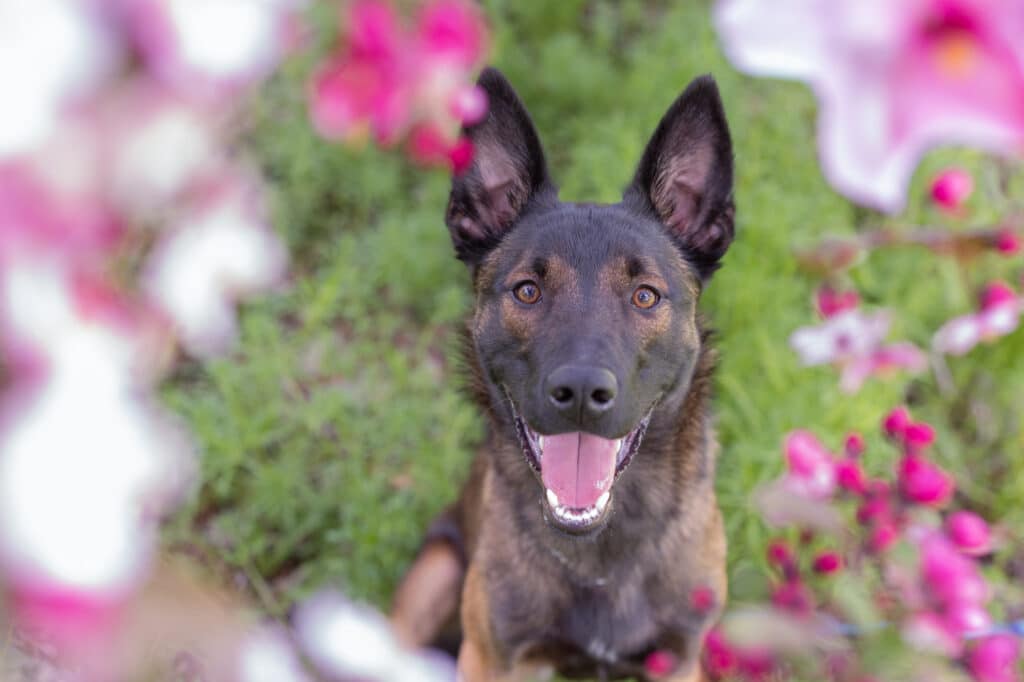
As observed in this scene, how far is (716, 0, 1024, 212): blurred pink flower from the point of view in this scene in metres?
0.51

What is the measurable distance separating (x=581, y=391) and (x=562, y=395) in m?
0.05

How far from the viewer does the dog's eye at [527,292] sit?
2326 millimetres

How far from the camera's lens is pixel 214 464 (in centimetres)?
357

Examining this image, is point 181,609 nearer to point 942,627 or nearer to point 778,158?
point 942,627

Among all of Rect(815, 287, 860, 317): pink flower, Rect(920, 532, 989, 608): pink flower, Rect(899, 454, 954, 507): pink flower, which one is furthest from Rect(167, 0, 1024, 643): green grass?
Rect(920, 532, 989, 608): pink flower

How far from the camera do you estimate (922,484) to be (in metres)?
1.46

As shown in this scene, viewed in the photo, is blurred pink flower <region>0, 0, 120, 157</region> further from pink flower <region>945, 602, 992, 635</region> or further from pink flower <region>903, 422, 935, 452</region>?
pink flower <region>903, 422, 935, 452</region>

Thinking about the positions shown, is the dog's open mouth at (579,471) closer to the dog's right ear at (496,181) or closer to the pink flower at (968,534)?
the dog's right ear at (496,181)

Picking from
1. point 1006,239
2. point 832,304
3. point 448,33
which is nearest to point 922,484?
point 1006,239

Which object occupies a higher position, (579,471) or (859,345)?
(859,345)

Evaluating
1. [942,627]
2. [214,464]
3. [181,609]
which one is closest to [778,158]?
[214,464]

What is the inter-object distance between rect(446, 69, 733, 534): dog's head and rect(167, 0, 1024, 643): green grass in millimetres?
732

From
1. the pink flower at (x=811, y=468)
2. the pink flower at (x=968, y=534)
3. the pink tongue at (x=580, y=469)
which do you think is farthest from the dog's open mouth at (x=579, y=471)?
the pink flower at (x=968, y=534)

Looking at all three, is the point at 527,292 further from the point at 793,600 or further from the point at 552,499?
the point at 793,600
